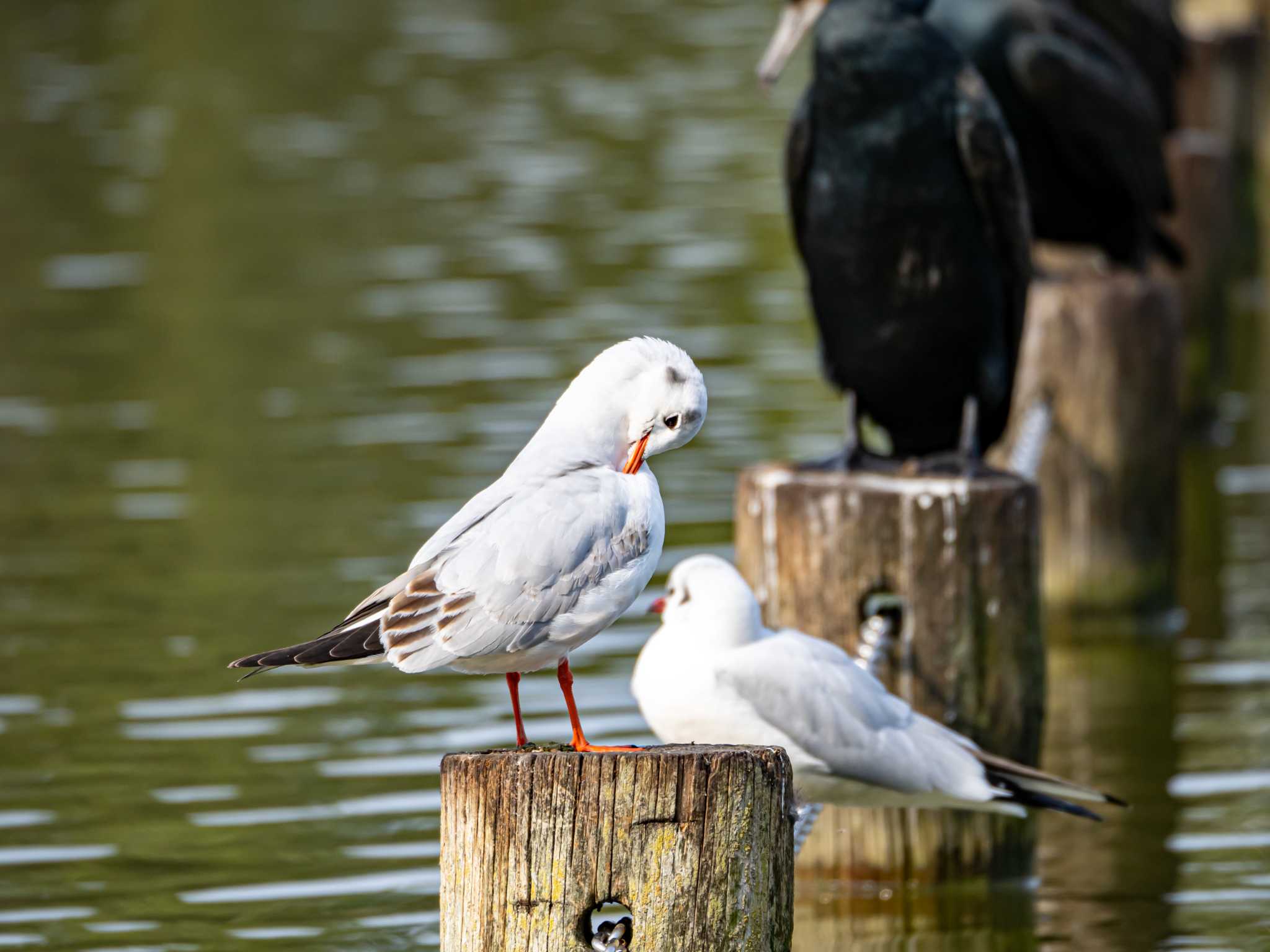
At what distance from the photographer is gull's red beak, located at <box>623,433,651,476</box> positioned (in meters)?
3.12

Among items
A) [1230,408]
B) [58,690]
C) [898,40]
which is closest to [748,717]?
[898,40]

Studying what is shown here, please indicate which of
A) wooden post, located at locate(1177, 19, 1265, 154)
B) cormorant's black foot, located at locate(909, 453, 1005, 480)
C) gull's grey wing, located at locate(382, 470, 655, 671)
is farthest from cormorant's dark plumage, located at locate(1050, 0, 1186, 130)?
gull's grey wing, located at locate(382, 470, 655, 671)

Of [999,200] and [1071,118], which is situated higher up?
[1071,118]

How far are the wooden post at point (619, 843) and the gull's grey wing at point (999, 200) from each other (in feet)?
7.44

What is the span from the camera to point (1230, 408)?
1009 centimetres

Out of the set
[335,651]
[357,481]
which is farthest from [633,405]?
[357,481]

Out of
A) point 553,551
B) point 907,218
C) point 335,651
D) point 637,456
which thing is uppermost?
point 907,218

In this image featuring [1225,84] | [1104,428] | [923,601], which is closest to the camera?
[923,601]

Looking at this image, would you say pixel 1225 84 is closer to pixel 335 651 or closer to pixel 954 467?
pixel 954 467

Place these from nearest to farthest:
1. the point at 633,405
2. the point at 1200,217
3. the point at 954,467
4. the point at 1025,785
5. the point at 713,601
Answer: the point at 633,405
the point at 713,601
the point at 1025,785
the point at 954,467
the point at 1200,217

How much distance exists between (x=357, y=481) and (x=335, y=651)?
18.1ft

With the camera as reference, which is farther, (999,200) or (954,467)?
(999,200)

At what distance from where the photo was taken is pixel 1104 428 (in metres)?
6.66

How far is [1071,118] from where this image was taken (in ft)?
21.1
